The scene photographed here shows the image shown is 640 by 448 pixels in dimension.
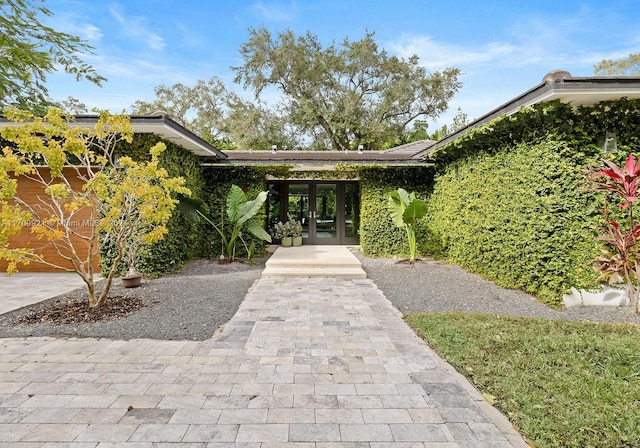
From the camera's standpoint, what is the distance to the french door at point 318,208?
13211mm

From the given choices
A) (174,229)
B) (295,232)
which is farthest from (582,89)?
(295,232)

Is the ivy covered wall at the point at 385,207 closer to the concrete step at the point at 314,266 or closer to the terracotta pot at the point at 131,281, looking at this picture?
the concrete step at the point at 314,266

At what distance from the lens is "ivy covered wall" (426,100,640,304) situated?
5.66m

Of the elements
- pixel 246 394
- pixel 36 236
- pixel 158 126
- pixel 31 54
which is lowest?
pixel 246 394

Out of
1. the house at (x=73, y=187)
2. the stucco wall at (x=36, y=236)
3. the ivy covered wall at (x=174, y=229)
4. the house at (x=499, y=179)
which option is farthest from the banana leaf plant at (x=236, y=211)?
the stucco wall at (x=36, y=236)

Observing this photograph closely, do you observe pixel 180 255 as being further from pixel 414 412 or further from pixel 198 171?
pixel 414 412

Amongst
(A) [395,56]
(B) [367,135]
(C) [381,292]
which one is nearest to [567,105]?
(C) [381,292]

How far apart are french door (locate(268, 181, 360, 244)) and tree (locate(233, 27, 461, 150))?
11.5 meters

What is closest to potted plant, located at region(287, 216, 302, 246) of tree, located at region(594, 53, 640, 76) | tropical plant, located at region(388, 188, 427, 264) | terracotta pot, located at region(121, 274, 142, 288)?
tropical plant, located at region(388, 188, 427, 264)

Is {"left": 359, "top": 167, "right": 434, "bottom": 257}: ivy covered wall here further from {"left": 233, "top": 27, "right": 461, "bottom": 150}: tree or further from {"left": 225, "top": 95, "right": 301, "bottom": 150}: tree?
{"left": 225, "top": 95, "right": 301, "bottom": 150}: tree

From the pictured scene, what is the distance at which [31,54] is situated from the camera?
22.2ft

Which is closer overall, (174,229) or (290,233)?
(174,229)

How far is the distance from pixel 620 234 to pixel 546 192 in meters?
1.25

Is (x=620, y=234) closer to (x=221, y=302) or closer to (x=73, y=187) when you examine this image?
(x=221, y=302)
